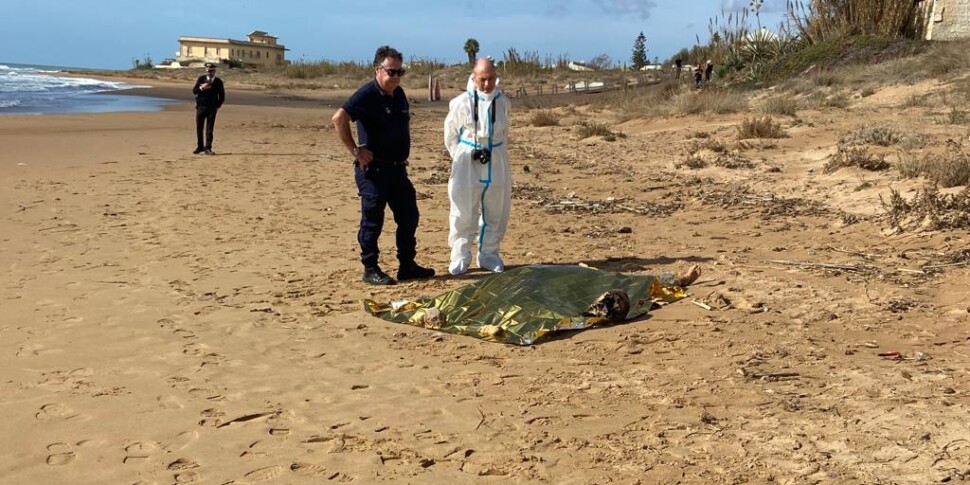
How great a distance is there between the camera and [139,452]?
3.85m

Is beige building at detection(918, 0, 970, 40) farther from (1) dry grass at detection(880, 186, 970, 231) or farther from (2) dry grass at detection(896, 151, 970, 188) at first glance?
(1) dry grass at detection(880, 186, 970, 231)

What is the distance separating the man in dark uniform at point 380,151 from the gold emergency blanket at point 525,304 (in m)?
0.90

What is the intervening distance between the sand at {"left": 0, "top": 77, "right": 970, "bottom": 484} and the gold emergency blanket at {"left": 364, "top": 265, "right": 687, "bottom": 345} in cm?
18

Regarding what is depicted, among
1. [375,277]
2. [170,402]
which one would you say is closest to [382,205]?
[375,277]

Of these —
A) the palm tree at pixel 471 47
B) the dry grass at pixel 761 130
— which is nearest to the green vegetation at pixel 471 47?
the palm tree at pixel 471 47

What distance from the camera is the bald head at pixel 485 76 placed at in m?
6.86

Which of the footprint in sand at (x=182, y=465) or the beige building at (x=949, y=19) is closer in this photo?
the footprint in sand at (x=182, y=465)

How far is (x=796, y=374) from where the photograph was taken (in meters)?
4.59

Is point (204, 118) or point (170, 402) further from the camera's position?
point (204, 118)

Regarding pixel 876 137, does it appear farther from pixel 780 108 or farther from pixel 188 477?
pixel 188 477

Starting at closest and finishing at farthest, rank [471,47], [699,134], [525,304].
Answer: [525,304] → [699,134] → [471,47]

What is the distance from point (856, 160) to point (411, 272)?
19.4 feet

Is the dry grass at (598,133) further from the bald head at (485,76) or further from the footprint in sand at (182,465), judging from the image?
the footprint in sand at (182,465)

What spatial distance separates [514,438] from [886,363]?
2025 mm
